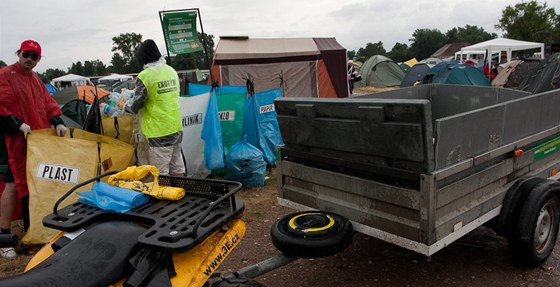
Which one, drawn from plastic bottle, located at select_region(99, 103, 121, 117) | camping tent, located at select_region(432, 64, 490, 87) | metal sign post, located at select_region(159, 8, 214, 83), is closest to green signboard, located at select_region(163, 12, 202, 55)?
metal sign post, located at select_region(159, 8, 214, 83)

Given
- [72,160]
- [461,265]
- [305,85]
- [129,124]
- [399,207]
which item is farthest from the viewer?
[305,85]

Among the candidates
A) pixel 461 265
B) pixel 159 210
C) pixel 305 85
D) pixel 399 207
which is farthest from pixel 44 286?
pixel 305 85

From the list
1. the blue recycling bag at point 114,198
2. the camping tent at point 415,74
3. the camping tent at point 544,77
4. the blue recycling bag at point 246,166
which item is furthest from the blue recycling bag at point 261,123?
the camping tent at point 415,74

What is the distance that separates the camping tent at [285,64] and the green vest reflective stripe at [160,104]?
562 cm

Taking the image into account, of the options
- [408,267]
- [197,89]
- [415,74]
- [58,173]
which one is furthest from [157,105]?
[415,74]

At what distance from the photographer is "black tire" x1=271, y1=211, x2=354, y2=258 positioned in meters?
2.72

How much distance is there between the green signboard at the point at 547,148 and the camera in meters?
3.51

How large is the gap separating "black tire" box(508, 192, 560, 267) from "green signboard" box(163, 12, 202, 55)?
674 cm

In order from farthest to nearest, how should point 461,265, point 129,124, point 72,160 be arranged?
point 129,124 < point 72,160 < point 461,265

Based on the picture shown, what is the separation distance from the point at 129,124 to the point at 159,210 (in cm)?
344

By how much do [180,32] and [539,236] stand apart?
7007 millimetres

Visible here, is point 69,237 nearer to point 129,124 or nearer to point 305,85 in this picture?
point 129,124

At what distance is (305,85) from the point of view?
12164 millimetres

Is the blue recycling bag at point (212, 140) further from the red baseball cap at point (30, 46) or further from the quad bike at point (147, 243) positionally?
the quad bike at point (147, 243)
